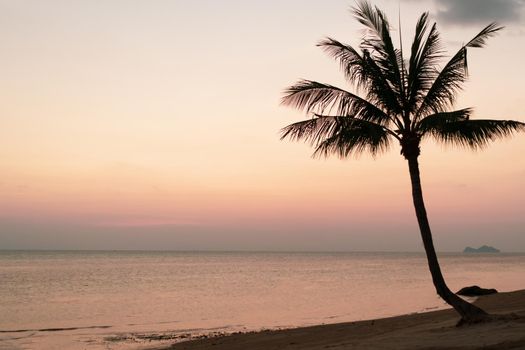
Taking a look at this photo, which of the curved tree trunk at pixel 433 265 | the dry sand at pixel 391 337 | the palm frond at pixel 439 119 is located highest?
the palm frond at pixel 439 119

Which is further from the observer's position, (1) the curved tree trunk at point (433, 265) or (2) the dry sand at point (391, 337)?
(1) the curved tree trunk at point (433, 265)

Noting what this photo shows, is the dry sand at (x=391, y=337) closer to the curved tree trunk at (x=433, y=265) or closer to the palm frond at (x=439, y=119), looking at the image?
the curved tree trunk at (x=433, y=265)

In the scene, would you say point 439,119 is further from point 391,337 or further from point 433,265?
point 391,337

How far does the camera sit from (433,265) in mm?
14406

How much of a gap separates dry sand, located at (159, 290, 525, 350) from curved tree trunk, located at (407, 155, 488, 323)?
1.54 ft

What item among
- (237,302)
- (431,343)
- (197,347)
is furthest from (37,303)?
(431,343)

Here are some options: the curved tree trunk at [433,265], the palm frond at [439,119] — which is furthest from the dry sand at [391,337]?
the palm frond at [439,119]

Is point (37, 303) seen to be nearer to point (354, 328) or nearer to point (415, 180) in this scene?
point (354, 328)

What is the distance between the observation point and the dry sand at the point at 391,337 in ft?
37.0

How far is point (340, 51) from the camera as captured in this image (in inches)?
602

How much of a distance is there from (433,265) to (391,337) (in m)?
2.25

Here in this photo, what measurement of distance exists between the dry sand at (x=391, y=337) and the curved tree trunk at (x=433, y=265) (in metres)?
0.47

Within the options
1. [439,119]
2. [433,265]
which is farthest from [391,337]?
[439,119]

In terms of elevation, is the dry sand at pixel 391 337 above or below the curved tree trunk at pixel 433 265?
below
